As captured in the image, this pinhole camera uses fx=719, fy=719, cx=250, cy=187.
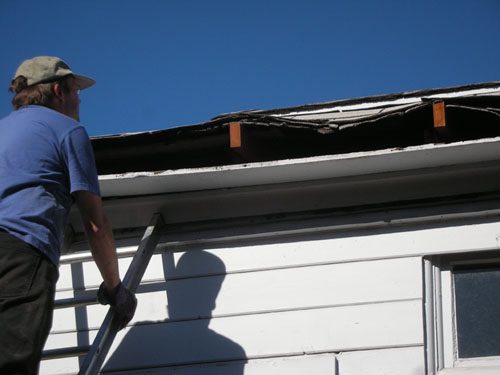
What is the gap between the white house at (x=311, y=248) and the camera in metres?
3.41

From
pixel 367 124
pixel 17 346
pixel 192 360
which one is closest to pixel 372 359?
pixel 192 360

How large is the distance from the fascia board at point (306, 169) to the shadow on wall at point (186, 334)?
1.33 feet

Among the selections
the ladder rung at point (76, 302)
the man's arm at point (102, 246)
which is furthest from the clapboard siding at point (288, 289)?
the man's arm at point (102, 246)

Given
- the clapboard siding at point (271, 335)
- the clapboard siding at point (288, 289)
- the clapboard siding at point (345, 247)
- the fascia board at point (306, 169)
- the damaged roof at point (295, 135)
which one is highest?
the damaged roof at point (295, 135)

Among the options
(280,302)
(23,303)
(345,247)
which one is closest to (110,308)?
(23,303)

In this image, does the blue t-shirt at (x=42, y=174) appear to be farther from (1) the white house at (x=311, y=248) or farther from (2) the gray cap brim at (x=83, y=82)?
(1) the white house at (x=311, y=248)

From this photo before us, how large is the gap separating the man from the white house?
0.58 meters

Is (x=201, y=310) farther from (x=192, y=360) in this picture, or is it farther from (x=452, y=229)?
(x=452, y=229)

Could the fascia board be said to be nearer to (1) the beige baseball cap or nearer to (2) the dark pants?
(1) the beige baseball cap

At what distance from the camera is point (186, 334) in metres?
3.60

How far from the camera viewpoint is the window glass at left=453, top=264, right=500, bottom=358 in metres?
3.42

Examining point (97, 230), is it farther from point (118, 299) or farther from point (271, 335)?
point (271, 335)

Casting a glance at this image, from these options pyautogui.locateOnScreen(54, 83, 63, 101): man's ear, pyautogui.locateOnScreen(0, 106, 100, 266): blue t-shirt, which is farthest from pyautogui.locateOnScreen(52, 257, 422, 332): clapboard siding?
pyautogui.locateOnScreen(54, 83, 63, 101): man's ear

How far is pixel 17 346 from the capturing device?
2.48 metres
